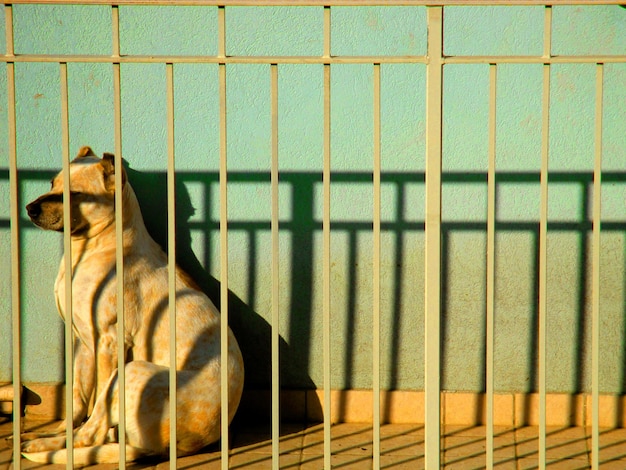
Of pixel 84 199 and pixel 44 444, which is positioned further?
pixel 84 199

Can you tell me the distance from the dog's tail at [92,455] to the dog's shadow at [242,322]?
0.85 meters

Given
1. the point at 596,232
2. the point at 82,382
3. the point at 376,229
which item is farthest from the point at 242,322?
the point at 596,232

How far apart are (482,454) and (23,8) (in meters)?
3.37

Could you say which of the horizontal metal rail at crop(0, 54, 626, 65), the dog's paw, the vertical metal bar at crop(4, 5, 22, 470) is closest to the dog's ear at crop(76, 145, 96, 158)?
the vertical metal bar at crop(4, 5, 22, 470)

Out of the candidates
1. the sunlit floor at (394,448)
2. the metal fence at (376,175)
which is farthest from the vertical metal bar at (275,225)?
the sunlit floor at (394,448)

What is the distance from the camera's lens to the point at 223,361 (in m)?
3.88

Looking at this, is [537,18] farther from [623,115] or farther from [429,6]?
[429,6]

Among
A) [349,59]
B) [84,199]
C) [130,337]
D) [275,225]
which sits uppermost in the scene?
[349,59]

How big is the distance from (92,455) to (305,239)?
1.61 metres

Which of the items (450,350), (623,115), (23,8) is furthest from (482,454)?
(23,8)

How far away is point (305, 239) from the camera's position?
17.3 ft

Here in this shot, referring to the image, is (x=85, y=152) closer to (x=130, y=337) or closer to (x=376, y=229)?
(x=130, y=337)

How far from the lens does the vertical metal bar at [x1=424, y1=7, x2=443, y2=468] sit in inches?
148

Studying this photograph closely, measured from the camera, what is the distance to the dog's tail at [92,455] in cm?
452
